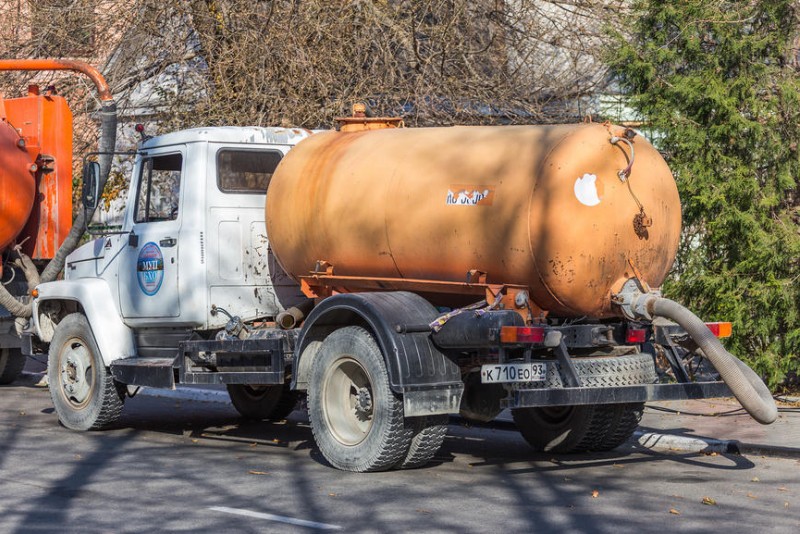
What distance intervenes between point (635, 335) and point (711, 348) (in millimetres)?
715

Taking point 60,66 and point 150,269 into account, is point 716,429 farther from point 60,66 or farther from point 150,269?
point 60,66

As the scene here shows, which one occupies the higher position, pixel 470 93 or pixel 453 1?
pixel 453 1

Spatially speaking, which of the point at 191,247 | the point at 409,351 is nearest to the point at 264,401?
the point at 191,247

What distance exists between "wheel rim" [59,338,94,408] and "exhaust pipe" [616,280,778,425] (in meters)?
5.41

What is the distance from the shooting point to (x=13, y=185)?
14.5 m

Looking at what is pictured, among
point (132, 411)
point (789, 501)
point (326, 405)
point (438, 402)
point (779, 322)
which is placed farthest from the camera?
point (132, 411)

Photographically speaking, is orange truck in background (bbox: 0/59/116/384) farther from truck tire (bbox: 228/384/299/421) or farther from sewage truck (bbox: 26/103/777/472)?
sewage truck (bbox: 26/103/777/472)

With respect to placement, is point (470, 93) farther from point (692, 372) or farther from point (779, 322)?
point (692, 372)

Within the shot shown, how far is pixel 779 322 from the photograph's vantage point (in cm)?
1273

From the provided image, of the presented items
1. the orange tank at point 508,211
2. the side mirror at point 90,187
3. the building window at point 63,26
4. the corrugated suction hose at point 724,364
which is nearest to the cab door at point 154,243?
the side mirror at point 90,187

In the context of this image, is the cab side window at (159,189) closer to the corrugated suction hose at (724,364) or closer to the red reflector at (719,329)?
the corrugated suction hose at (724,364)

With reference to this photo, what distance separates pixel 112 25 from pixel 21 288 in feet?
16.4

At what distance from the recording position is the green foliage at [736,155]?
12.6m

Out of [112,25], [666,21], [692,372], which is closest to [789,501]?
[692,372]
